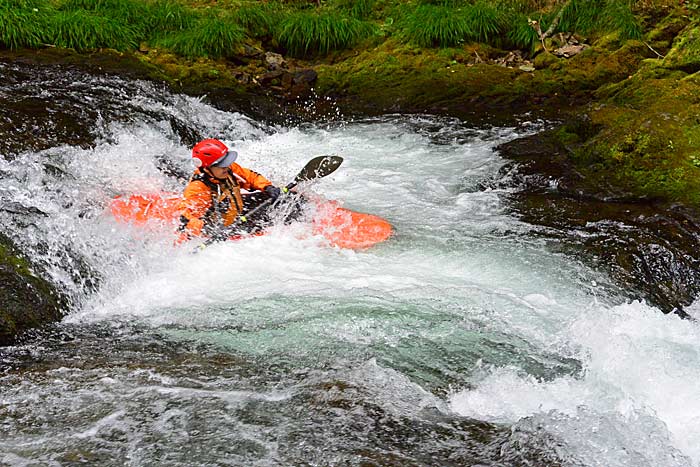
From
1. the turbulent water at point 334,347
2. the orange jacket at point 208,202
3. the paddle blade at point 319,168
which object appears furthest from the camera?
the paddle blade at point 319,168

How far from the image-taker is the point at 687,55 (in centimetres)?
711

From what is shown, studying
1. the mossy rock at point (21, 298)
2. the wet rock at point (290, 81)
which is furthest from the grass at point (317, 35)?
the mossy rock at point (21, 298)

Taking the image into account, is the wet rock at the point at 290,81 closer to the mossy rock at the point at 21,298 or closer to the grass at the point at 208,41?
the grass at the point at 208,41

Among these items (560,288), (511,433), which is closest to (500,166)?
(560,288)

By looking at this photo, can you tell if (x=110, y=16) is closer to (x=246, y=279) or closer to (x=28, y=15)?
(x=28, y=15)

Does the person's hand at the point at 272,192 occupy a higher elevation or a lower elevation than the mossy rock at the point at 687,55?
lower

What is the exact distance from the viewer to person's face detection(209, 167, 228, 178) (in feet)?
17.4

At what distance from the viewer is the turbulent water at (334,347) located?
9.62 ft

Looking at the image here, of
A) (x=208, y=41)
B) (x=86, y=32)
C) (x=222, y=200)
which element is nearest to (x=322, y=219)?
(x=222, y=200)

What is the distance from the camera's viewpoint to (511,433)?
3.00 metres

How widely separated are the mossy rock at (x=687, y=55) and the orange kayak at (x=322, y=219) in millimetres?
3630

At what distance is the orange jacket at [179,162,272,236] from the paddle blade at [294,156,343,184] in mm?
614

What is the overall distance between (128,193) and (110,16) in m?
4.72

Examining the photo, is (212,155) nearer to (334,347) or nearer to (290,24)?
(334,347)
